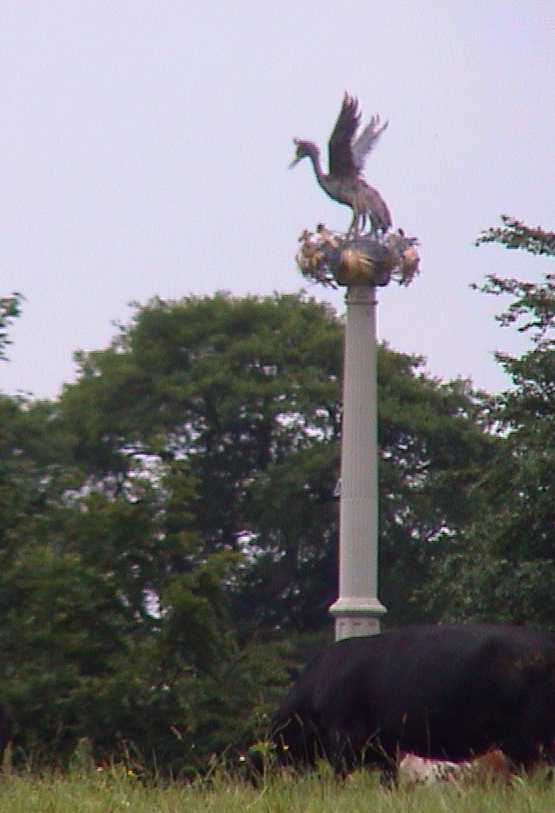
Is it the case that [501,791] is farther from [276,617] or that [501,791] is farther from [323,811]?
[276,617]

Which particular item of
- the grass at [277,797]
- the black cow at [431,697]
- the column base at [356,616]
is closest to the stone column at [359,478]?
the column base at [356,616]

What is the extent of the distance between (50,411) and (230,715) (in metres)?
31.4

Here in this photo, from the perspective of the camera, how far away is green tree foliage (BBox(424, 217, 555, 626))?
24.5 meters

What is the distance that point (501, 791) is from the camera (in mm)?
8938

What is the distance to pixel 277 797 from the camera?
29.3ft

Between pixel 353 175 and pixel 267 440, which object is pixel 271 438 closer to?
pixel 267 440

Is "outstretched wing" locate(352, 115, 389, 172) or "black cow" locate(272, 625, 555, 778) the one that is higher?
"outstretched wing" locate(352, 115, 389, 172)

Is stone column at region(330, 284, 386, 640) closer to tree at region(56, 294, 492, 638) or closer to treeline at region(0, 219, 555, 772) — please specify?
treeline at region(0, 219, 555, 772)

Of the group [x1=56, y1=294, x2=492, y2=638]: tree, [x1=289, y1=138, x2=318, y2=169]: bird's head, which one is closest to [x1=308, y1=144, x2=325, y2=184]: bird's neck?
[x1=289, y1=138, x2=318, y2=169]: bird's head

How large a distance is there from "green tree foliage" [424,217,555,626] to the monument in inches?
265

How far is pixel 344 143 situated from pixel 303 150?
84 cm

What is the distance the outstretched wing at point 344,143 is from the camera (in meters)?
35.1

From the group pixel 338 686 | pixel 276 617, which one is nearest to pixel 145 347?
pixel 276 617

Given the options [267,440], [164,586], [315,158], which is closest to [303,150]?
[315,158]
